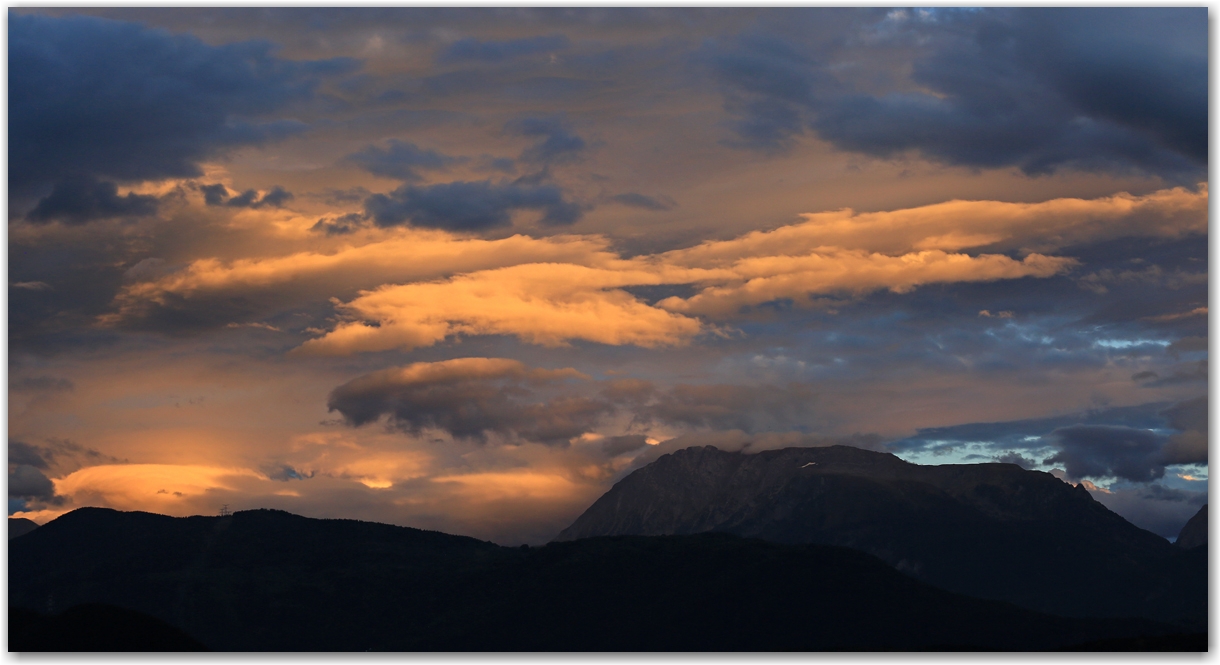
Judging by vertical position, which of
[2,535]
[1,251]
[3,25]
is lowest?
[2,535]

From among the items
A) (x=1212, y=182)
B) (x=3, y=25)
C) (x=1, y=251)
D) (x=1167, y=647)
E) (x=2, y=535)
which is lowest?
(x=1167, y=647)

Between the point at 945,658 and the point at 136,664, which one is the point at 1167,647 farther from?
the point at 136,664

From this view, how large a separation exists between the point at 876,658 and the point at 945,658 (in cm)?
653

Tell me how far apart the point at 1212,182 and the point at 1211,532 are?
3221 centimetres

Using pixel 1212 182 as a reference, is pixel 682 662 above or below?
below

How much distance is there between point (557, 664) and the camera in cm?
9888

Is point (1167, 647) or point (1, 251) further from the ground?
point (1, 251)

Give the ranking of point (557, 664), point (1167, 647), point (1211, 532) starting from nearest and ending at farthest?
point (557, 664)
point (1211, 532)
point (1167, 647)

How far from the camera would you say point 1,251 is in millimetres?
101562

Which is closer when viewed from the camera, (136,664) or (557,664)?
(557,664)

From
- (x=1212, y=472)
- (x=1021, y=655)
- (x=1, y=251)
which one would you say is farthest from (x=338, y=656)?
(x=1212, y=472)

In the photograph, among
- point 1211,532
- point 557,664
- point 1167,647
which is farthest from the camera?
point 1167,647

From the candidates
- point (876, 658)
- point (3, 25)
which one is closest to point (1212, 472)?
point (876, 658)

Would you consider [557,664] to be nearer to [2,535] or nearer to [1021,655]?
[1021,655]
